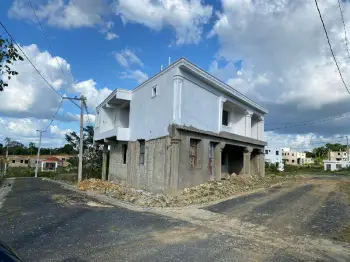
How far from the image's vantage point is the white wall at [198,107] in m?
16.2

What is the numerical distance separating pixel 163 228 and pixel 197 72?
10030 millimetres

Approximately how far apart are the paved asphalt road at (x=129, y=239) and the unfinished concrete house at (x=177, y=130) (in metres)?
5.07

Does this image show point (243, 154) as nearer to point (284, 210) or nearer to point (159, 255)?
point (284, 210)

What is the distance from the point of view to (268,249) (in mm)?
6902

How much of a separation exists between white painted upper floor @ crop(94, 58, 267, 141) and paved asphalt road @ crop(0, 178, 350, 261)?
6.69 metres

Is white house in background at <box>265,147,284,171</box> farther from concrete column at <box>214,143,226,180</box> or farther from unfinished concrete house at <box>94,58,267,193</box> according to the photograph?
concrete column at <box>214,143,226,180</box>

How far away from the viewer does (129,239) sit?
733 centimetres

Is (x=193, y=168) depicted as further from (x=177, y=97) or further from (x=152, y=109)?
(x=152, y=109)

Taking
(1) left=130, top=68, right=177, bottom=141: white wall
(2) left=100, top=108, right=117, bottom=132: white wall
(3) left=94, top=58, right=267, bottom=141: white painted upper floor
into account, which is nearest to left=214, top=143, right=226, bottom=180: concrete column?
(3) left=94, top=58, right=267, bottom=141: white painted upper floor

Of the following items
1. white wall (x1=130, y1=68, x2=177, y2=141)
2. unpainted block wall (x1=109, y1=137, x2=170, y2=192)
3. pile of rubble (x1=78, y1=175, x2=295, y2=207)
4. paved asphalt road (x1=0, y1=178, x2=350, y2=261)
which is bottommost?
paved asphalt road (x1=0, y1=178, x2=350, y2=261)

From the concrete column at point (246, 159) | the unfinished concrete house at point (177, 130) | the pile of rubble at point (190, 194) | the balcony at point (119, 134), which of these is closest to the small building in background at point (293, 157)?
the unfinished concrete house at point (177, 130)

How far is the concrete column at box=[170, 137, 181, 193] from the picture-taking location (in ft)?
49.1

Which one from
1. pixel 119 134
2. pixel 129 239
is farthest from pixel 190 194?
pixel 119 134

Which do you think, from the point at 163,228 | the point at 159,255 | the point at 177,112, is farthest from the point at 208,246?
the point at 177,112
